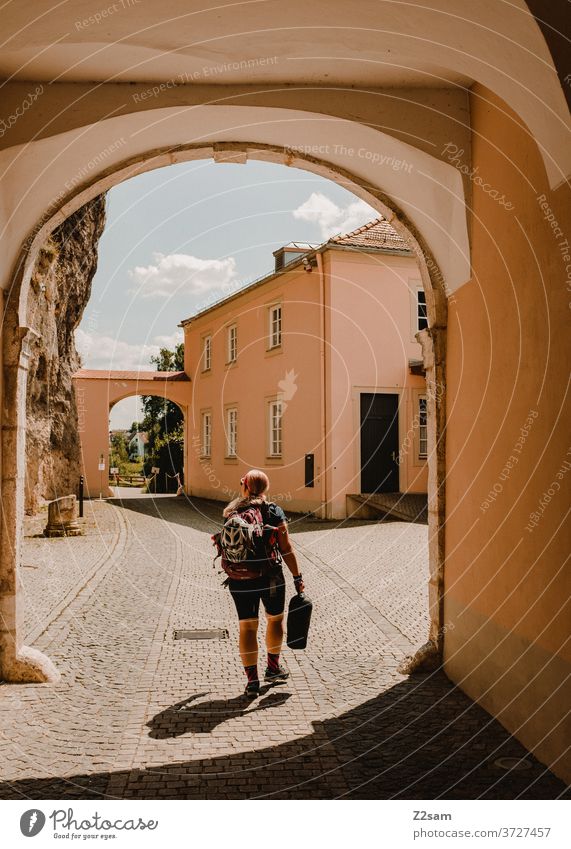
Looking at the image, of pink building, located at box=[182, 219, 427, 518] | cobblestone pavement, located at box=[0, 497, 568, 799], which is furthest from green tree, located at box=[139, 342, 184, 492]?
cobblestone pavement, located at box=[0, 497, 568, 799]

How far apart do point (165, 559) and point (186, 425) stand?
19131 mm

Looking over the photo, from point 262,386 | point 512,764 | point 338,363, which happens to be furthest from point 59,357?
point 512,764

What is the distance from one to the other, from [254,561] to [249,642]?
0.63 meters

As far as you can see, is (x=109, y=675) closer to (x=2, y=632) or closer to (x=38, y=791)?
(x=2, y=632)

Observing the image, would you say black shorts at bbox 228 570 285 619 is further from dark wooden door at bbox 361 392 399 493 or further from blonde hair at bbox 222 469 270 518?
dark wooden door at bbox 361 392 399 493

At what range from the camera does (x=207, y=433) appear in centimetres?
2880

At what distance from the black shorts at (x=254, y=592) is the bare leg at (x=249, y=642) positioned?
2.1 inches

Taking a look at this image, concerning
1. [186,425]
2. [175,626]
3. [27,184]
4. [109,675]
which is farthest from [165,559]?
[186,425]

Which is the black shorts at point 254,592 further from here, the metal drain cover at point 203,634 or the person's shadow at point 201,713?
the metal drain cover at point 203,634

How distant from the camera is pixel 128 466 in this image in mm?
57000

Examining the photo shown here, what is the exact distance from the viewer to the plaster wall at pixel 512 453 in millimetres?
4117

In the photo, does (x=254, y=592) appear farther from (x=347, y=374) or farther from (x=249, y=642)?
(x=347, y=374)
